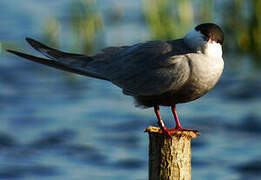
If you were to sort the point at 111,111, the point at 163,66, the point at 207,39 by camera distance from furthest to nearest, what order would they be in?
1. the point at 111,111
2. the point at 163,66
3. the point at 207,39

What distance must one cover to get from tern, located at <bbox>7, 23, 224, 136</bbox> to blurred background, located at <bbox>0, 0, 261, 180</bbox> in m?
2.86

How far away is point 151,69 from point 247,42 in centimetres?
676

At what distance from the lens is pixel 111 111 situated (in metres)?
10.3

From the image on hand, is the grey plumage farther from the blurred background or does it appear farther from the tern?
the blurred background

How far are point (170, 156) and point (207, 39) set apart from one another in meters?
0.98

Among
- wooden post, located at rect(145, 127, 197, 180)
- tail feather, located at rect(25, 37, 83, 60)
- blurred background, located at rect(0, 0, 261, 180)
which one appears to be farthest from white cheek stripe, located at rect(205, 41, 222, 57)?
blurred background, located at rect(0, 0, 261, 180)

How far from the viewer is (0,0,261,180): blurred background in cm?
836

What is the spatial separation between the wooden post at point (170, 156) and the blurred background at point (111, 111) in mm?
→ 3259

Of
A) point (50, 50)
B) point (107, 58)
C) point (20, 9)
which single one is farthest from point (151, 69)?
point (20, 9)

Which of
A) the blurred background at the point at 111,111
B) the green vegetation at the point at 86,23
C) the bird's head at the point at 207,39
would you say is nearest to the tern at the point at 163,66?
the bird's head at the point at 207,39

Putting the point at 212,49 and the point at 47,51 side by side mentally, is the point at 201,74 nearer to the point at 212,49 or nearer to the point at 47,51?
the point at 212,49

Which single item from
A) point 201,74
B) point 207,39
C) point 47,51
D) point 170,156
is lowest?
point 170,156

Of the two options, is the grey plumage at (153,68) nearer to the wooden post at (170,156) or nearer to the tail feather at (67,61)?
the tail feather at (67,61)

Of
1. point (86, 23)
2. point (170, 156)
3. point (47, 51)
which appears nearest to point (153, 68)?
point (170, 156)
